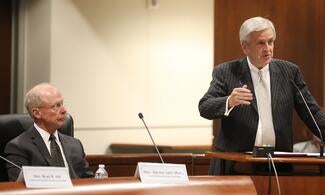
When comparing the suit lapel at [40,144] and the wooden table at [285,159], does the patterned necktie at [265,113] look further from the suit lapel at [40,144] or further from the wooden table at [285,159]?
the suit lapel at [40,144]

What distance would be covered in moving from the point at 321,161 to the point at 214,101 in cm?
56

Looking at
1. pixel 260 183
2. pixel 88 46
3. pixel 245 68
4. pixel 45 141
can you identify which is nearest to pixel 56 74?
pixel 88 46

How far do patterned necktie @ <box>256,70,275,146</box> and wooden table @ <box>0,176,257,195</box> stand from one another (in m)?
0.58

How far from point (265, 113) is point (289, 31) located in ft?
6.34

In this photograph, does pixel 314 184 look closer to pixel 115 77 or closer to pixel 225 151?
pixel 225 151

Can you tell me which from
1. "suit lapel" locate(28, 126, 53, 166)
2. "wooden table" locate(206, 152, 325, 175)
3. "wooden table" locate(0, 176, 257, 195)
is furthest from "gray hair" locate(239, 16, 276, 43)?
"suit lapel" locate(28, 126, 53, 166)

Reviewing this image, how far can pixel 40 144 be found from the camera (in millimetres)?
3291

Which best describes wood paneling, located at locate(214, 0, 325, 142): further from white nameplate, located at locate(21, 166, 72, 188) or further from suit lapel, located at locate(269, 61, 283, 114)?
white nameplate, located at locate(21, 166, 72, 188)

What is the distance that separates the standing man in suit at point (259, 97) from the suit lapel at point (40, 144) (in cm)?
77

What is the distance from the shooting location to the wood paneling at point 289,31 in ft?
15.7

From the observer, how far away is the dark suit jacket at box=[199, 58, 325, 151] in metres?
3.10

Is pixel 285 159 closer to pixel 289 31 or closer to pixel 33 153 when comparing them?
pixel 33 153

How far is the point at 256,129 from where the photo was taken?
308cm

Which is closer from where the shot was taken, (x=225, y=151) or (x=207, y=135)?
(x=225, y=151)
